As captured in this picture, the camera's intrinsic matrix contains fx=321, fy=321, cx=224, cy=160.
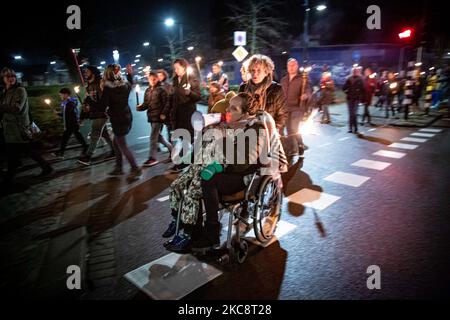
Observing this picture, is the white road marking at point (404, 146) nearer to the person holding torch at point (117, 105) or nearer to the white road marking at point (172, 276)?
the person holding torch at point (117, 105)

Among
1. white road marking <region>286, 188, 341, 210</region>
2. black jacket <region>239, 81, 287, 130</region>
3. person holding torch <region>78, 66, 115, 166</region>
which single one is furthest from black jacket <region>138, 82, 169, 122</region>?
white road marking <region>286, 188, 341, 210</region>

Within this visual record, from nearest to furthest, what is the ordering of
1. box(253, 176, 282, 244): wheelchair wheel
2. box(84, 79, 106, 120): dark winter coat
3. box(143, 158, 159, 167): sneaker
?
box(253, 176, 282, 244): wheelchair wheel
box(84, 79, 106, 120): dark winter coat
box(143, 158, 159, 167): sneaker

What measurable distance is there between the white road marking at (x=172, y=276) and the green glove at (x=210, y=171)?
944 millimetres

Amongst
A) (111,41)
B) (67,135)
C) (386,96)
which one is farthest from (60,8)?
(386,96)

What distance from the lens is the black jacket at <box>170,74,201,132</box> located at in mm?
6129

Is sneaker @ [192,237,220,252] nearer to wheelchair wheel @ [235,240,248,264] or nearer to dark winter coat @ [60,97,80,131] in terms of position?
wheelchair wheel @ [235,240,248,264]

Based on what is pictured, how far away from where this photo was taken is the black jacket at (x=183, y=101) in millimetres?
6129

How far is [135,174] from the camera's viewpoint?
646 centimetres

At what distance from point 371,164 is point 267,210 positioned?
3.89m

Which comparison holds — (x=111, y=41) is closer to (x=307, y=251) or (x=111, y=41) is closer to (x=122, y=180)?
(x=122, y=180)

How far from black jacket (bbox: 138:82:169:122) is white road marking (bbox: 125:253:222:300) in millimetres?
3904

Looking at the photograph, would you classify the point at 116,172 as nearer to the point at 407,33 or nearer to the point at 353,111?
the point at 353,111

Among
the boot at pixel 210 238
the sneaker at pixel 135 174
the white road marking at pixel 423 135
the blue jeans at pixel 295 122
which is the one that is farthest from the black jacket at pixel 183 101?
the white road marking at pixel 423 135
